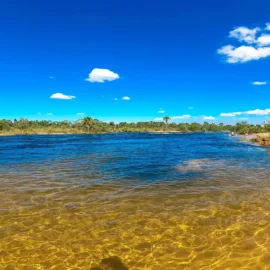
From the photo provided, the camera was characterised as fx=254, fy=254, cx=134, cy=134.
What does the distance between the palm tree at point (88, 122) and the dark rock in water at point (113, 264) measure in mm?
153447

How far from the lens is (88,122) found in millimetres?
159750

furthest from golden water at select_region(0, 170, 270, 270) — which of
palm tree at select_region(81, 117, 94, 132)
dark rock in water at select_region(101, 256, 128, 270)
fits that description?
palm tree at select_region(81, 117, 94, 132)

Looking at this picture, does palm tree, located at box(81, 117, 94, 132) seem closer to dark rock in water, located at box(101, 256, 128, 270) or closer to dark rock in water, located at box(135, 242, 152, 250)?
dark rock in water, located at box(135, 242, 152, 250)

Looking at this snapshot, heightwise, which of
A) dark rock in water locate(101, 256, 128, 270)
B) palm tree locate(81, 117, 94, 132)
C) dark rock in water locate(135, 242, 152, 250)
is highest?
palm tree locate(81, 117, 94, 132)

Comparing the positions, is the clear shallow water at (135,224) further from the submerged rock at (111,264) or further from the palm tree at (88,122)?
the palm tree at (88,122)

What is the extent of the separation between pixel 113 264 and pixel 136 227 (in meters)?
2.68

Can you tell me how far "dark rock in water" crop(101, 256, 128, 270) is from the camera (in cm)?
722

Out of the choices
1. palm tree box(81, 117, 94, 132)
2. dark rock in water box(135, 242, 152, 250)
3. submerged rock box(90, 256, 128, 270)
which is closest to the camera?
submerged rock box(90, 256, 128, 270)

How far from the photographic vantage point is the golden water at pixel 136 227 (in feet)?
25.1

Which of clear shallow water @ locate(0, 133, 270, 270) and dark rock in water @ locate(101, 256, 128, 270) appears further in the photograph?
clear shallow water @ locate(0, 133, 270, 270)

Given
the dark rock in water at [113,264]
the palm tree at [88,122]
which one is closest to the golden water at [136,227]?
the dark rock in water at [113,264]

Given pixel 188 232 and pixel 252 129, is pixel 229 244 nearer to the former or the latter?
pixel 188 232

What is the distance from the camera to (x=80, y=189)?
52.2 ft

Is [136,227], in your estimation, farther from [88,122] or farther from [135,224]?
[88,122]
